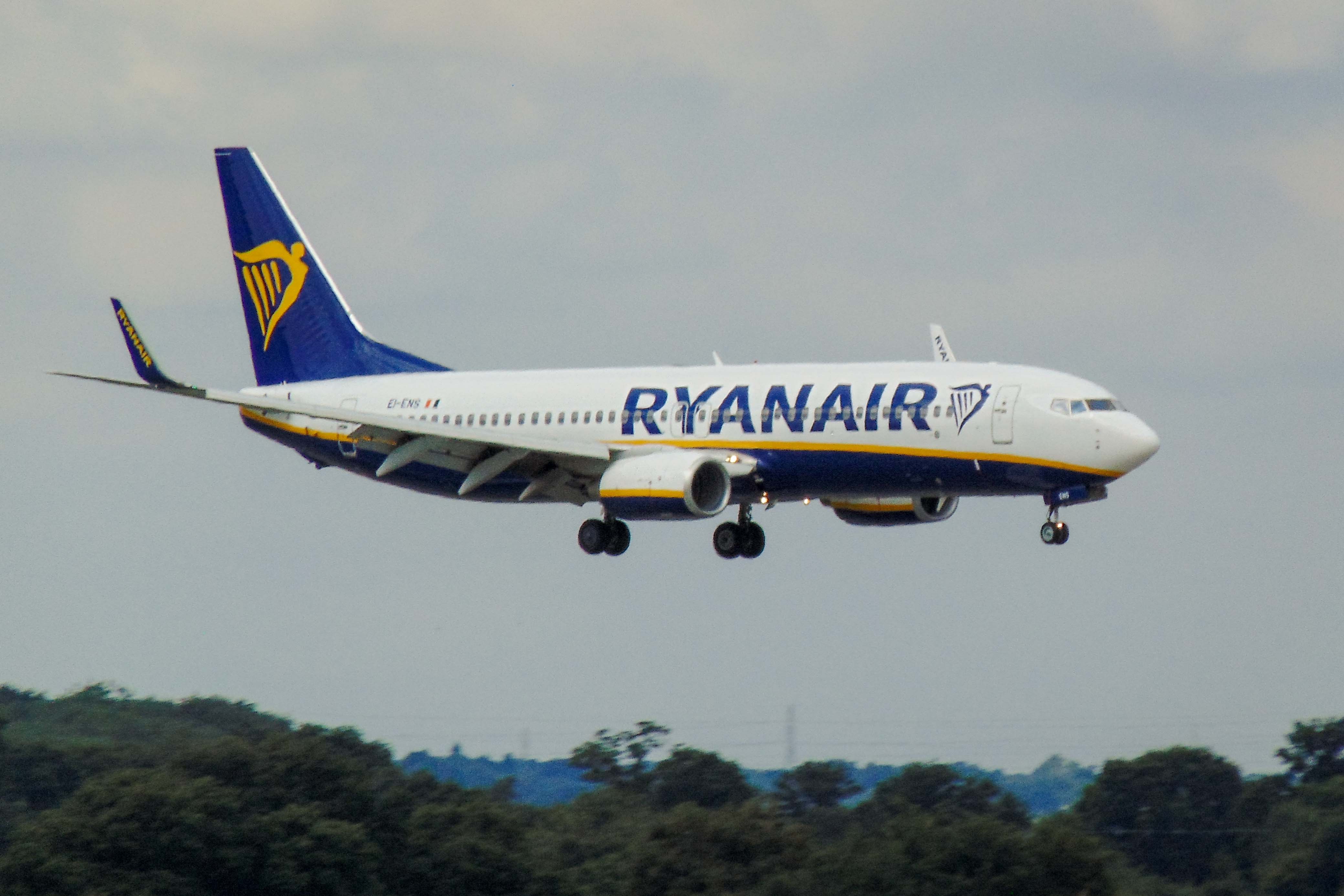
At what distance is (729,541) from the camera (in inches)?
2680

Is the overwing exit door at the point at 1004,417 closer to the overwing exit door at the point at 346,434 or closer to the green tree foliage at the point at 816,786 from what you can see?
the overwing exit door at the point at 346,434

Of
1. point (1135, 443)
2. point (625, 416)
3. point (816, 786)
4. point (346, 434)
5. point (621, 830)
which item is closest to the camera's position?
point (1135, 443)

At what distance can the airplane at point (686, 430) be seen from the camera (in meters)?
59.0

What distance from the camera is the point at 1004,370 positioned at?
60219mm

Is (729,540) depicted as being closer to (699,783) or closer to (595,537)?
(595,537)

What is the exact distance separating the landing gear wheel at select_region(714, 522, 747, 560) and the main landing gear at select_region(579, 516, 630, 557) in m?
2.94

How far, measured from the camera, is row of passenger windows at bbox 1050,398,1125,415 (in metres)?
58.5

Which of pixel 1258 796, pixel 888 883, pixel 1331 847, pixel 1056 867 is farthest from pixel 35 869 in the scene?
pixel 1258 796

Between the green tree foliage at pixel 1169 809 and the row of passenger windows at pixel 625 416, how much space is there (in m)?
57.1

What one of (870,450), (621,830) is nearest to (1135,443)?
(870,450)

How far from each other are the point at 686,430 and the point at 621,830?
159 ft

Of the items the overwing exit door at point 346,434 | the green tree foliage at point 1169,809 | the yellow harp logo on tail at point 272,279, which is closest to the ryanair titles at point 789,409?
the overwing exit door at point 346,434

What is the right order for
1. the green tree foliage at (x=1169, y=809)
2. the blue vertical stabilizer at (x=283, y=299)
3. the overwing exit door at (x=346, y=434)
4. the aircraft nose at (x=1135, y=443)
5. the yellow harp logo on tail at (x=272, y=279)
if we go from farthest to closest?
1. the green tree foliage at (x=1169, y=809)
2. the yellow harp logo on tail at (x=272, y=279)
3. the blue vertical stabilizer at (x=283, y=299)
4. the overwing exit door at (x=346, y=434)
5. the aircraft nose at (x=1135, y=443)

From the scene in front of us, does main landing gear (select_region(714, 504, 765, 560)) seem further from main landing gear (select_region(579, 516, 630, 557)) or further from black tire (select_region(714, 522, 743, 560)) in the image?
main landing gear (select_region(579, 516, 630, 557))
